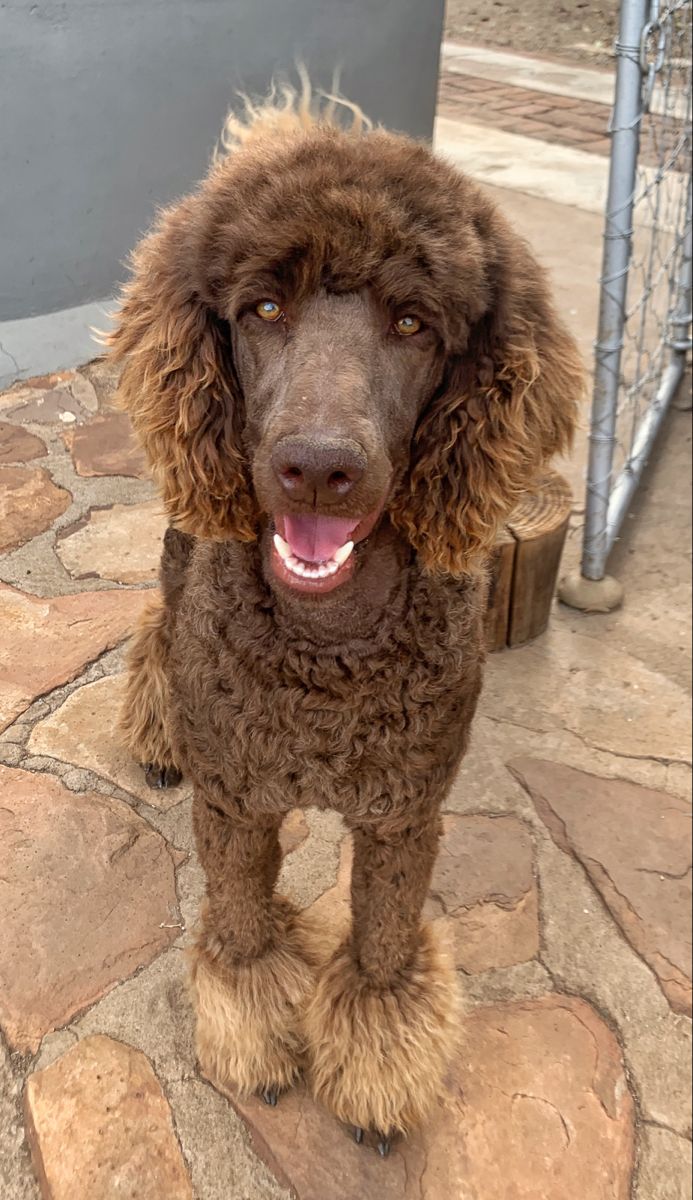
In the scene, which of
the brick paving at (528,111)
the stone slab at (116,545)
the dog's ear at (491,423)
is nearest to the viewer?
the dog's ear at (491,423)

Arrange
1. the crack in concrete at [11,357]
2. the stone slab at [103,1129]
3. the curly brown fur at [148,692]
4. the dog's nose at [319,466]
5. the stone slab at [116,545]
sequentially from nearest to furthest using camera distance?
the dog's nose at [319,466]
the stone slab at [103,1129]
the curly brown fur at [148,692]
the stone slab at [116,545]
the crack in concrete at [11,357]

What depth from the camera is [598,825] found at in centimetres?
225

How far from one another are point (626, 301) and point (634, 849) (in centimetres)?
168

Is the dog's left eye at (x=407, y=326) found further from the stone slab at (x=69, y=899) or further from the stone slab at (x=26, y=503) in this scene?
the stone slab at (x=26, y=503)

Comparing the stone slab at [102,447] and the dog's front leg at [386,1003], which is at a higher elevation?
the stone slab at [102,447]

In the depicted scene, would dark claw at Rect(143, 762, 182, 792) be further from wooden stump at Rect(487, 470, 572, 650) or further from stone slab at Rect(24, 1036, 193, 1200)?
wooden stump at Rect(487, 470, 572, 650)

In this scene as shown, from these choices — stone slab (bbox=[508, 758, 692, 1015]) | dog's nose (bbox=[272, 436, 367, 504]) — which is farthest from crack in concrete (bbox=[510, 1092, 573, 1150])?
dog's nose (bbox=[272, 436, 367, 504])

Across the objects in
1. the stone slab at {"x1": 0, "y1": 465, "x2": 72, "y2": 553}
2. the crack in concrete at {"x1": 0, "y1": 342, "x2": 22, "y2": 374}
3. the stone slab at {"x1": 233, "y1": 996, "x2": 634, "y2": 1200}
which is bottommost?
the stone slab at {"x1": 233, "y1": 996, "x2": 634, "y2": 1200}

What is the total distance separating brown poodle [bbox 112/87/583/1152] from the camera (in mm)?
1159

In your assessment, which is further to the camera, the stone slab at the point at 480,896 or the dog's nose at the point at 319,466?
the stone slab at the point at 480,896

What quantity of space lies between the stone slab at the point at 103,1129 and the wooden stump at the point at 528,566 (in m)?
1.52

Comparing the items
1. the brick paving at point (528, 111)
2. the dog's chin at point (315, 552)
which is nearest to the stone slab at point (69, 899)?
the dog's chin at point (315, 552)

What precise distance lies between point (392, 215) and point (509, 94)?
1084 centimetres

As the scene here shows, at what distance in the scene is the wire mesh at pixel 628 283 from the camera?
2.33 meters
